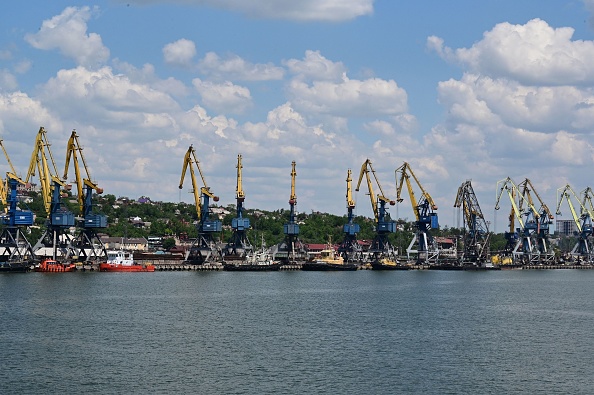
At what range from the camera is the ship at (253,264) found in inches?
5507

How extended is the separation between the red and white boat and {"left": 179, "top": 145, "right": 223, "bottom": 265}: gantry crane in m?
11.6

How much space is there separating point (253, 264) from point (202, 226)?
9889mm

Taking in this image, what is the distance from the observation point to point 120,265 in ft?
424

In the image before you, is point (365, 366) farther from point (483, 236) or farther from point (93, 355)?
point (483, 236)

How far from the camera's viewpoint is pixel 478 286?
109m

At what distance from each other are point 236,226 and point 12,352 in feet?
343

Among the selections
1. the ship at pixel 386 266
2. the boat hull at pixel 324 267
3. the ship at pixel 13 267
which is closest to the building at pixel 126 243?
the boat hull at pixel 324 267

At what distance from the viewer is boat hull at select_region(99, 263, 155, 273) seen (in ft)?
413

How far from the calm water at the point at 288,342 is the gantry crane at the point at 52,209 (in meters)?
34.6

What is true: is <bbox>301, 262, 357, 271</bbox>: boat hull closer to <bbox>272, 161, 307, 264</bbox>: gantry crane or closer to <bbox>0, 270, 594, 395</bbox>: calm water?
<bbox>272, 161, 307, 264</bbox>: gantry crane

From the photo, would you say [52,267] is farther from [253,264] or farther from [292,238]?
[292,238]

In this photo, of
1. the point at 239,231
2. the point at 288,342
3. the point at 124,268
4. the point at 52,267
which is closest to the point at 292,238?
the point at 239,231

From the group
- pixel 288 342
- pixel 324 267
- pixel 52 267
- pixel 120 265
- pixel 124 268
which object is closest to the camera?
pixel 288 342

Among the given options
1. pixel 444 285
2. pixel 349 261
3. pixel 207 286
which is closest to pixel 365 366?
pixel 207 286
